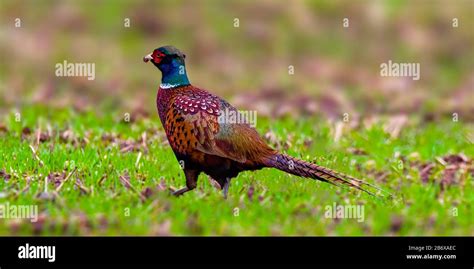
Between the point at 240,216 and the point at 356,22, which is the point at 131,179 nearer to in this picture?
the point at 240,216

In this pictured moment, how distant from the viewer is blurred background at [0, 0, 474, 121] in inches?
604

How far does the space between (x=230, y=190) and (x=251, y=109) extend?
5.37m

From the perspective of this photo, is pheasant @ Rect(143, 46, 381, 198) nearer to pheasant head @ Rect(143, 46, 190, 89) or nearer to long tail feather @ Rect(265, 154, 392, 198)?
long tail feather @ Rect(265, 154, 392, 198)

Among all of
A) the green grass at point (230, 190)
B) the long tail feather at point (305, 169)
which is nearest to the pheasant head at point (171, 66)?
the green grass at point (230, 190)

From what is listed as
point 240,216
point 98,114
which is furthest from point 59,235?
point 98,114

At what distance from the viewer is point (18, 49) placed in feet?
52.9

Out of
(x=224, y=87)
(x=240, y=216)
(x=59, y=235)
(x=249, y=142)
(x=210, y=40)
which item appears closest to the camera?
(x=59, y=235)

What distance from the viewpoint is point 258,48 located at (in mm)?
17016

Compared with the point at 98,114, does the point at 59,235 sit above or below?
below

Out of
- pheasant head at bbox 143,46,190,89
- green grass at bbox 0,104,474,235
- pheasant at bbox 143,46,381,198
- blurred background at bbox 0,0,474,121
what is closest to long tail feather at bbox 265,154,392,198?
pheasant at bbox 143,46,381,198

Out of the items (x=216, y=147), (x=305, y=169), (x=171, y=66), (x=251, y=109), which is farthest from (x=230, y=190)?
(x=251, y=109)

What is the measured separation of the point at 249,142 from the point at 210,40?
867 centimetres

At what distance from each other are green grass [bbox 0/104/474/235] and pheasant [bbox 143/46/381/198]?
259 mm

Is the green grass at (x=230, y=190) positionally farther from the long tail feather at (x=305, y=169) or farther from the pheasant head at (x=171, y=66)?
the pheasant head at (x=171, y=66)
